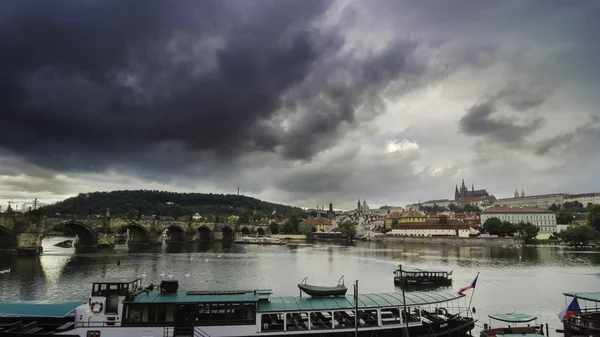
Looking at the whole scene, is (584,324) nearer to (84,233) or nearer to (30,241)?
(30,241)

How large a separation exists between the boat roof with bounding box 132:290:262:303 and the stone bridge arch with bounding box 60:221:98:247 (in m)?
84.4

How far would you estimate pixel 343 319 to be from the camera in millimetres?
23234

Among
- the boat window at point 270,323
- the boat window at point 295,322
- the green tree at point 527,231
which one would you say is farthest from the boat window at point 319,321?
the green tree at point 527,231

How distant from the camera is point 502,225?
13638 centimetres

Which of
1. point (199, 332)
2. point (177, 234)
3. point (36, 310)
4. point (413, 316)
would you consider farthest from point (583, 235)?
point (36, 310)

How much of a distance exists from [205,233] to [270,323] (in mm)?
142468

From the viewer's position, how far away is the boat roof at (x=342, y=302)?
22.0 meters

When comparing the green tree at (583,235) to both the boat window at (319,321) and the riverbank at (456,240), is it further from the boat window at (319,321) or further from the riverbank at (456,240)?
the boat window at (319,321)

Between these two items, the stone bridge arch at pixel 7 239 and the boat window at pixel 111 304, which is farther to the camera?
the stone bridge arch at pixel 7 239

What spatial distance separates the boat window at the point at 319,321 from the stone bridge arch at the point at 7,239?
84.4 metres

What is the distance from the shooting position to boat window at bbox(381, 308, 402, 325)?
22641 mm

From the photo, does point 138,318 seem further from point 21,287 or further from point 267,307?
point 21,287

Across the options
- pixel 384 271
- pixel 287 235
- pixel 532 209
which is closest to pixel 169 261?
pixel 384 271

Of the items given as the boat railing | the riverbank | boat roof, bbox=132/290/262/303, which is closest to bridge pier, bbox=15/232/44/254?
boat roof, bbox=132/290/262/303
